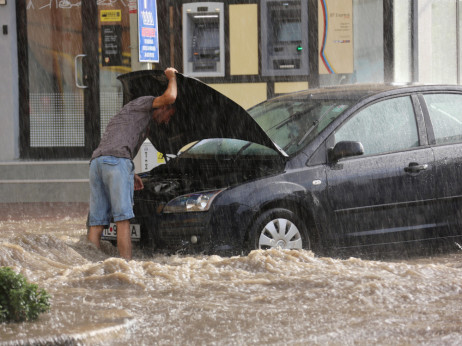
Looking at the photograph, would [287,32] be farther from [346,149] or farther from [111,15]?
[346,149]

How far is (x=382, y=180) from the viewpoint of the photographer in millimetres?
8023

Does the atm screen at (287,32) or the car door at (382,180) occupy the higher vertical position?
the atm screen at (287,32)

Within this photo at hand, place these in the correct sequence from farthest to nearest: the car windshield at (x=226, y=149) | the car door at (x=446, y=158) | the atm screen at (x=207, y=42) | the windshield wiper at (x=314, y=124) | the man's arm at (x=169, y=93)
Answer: the atm screen at (x=207, y=42)
the car door at (x=446, y=158)
the car windshield at (x=226, y=149)
the windshield wiper at (x=314, y=124)
the man's arm at (x=169, y=93)

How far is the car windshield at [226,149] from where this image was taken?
8172mm

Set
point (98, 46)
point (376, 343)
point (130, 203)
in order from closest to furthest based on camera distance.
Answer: point (376, 343) < point (130, 203) < point (98, 46)

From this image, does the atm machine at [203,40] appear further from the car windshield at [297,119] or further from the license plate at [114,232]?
the license plate at [114,232]

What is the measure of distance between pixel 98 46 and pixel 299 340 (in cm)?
1075

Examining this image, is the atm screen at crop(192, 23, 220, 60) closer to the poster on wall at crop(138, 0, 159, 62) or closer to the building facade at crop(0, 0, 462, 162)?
the building facade at crop(0, 0, 462, 162)

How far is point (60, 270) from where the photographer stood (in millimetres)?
7273

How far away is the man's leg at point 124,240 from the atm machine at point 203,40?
7.74 meters

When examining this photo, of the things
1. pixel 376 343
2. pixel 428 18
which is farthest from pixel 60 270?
pixel 428 18

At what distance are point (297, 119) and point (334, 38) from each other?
7.00 meters

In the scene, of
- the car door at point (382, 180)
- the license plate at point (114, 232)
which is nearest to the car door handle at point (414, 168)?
the car door at point (382, 180)

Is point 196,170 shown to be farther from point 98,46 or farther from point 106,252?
point 98,46
